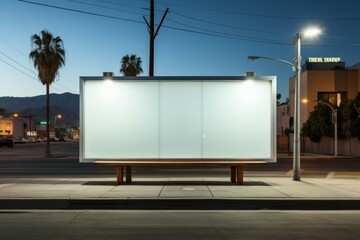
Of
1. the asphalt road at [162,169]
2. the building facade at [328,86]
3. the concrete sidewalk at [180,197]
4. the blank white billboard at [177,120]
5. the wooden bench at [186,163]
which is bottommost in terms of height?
the asphalt road at [162,169]

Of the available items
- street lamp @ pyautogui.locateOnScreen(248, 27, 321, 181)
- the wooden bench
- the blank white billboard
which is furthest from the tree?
the wooden bench

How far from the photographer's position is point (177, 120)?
16.2 metres

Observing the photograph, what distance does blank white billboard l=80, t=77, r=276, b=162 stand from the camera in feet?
52.5

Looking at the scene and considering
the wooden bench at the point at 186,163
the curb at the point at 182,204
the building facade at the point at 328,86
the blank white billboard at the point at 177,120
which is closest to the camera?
the curb at the point at 182,204

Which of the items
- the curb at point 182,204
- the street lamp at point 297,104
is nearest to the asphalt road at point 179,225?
the curb at point 182,204

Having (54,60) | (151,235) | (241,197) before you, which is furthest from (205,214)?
(54,60)

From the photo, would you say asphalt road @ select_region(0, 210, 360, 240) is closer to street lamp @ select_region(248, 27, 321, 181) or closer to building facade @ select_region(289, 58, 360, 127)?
street lamp @ select_region(248, 27, 321, 181)

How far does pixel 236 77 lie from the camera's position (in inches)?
626

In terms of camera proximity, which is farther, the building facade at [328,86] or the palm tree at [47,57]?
the building facade at [328,86]

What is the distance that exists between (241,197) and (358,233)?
13.8ft

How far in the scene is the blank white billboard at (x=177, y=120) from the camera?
16016 mm

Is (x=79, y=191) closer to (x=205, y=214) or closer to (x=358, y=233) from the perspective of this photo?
(x=205, y=214)

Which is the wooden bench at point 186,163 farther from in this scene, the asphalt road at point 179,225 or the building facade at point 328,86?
the building facade at point 328,86

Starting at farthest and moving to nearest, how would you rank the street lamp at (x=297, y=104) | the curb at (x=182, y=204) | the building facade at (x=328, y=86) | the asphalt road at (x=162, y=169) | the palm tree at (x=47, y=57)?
the building facade at (x=328, y=86), the palm tree at (x=47, y=57), the asphalt road at (x=162, y=169), the street lamp at (x=297, y=104), the curb at (x=182, y=204)
